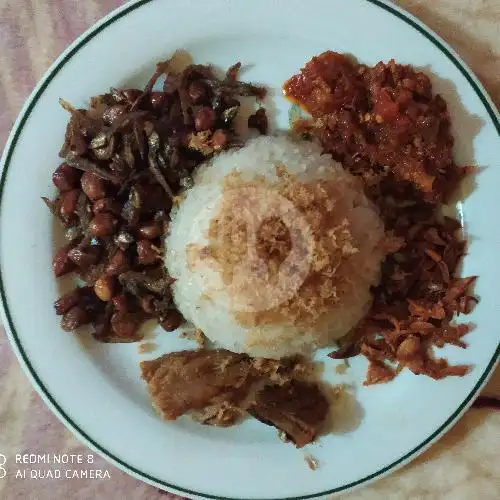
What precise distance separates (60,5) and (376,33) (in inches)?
60.1

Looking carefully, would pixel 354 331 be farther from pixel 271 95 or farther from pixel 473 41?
pixel 473 41

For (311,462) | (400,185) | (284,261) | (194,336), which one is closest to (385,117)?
(400,185)

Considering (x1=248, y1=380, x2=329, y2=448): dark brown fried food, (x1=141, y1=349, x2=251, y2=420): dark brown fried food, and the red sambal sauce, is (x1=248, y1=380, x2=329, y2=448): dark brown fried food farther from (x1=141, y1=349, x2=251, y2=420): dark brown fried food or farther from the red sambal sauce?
the red sambal sauce

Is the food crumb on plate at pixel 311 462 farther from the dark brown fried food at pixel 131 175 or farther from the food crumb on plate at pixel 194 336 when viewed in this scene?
the dark brown fried food at pixel 131 175

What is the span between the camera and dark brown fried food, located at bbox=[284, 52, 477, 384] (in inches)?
92.5

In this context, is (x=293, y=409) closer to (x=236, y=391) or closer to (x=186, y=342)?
(x=236, y=391)

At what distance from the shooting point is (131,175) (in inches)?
101

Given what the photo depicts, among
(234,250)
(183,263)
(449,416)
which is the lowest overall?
(449,416)

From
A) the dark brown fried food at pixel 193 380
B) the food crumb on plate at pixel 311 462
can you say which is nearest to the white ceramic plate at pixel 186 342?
the food crumb on plate at pixel 311 462

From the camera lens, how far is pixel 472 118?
2348 mm

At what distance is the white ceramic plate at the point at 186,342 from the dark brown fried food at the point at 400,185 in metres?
0.07

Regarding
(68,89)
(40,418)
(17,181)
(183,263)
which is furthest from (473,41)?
(40,418)

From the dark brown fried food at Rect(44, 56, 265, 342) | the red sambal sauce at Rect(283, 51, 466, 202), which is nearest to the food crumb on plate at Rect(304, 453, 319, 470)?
the dark brown fried food at Rect(44, 56, 265, 342)

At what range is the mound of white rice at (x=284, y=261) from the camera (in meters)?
2.32
